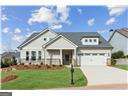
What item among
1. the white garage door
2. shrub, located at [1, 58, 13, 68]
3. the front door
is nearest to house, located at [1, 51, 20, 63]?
shrub, located at [1, 58, 13, 68]

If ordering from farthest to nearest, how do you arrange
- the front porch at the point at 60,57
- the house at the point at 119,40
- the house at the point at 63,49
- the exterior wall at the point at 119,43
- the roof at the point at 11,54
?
the front porch at the point at 60,57 → the house at the point at 63,49 → the exterior wall at the point at 119,43 → the house at the point at 119,40 → the roof at the point at 11,54

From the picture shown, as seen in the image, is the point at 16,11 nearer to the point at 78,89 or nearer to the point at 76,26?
the point at 76,26

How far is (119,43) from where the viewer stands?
28.3 m

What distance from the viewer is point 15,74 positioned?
26797 millimetres

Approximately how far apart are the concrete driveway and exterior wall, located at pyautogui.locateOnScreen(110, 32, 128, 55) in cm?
96

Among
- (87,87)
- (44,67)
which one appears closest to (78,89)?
(87,87)

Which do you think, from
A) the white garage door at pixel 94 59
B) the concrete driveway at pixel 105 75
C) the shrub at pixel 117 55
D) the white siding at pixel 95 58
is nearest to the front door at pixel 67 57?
the white siding at pixel 95 58

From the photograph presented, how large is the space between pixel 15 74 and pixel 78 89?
13.7 feet

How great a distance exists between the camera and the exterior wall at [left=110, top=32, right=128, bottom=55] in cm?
2773

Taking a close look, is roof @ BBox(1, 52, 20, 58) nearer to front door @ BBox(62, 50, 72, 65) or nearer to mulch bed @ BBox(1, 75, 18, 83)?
mulch bed @ BBox(1, 75, 18, 83)

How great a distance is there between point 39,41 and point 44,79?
284cm

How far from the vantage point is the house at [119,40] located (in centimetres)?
2752

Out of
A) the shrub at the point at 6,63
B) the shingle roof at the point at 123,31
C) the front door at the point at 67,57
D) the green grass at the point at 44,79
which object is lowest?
the green grass at the point at 44,79

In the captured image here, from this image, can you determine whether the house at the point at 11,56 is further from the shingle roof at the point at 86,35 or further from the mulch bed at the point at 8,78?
the shingle roof at the point at 86,35
